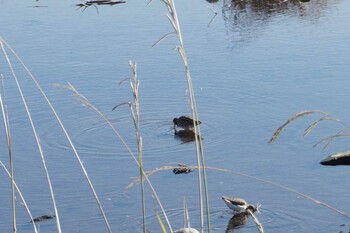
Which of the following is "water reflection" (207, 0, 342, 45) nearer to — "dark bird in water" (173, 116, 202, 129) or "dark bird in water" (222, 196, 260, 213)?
"dark bird in water" (173, 116, 202, 129)

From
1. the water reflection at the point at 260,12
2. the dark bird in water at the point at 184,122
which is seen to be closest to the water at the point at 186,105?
the water reflection at the point at 260,12

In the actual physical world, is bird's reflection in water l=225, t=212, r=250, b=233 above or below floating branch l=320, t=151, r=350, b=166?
above

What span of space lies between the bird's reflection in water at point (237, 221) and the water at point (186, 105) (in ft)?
0.26

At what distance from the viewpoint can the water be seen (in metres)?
6.02

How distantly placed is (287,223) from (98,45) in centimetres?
537

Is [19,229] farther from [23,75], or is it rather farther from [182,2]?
[182,2]

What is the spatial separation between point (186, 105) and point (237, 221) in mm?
2605

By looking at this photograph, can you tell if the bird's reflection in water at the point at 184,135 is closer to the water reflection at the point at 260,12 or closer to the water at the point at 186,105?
the water at the point at 186,105

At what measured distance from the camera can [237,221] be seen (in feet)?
18.6

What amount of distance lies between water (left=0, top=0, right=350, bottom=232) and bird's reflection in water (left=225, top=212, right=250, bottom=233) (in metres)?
0.08

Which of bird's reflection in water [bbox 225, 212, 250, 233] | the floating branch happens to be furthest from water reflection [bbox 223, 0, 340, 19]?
bird's reflection in water [bbox 225, 212, 250, 233]

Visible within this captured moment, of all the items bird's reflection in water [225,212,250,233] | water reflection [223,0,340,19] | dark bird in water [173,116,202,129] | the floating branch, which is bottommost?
water reflection [223,0,340,19]

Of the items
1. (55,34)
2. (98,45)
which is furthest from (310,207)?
(55,34)

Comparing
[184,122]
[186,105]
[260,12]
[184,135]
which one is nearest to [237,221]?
[184,122]
